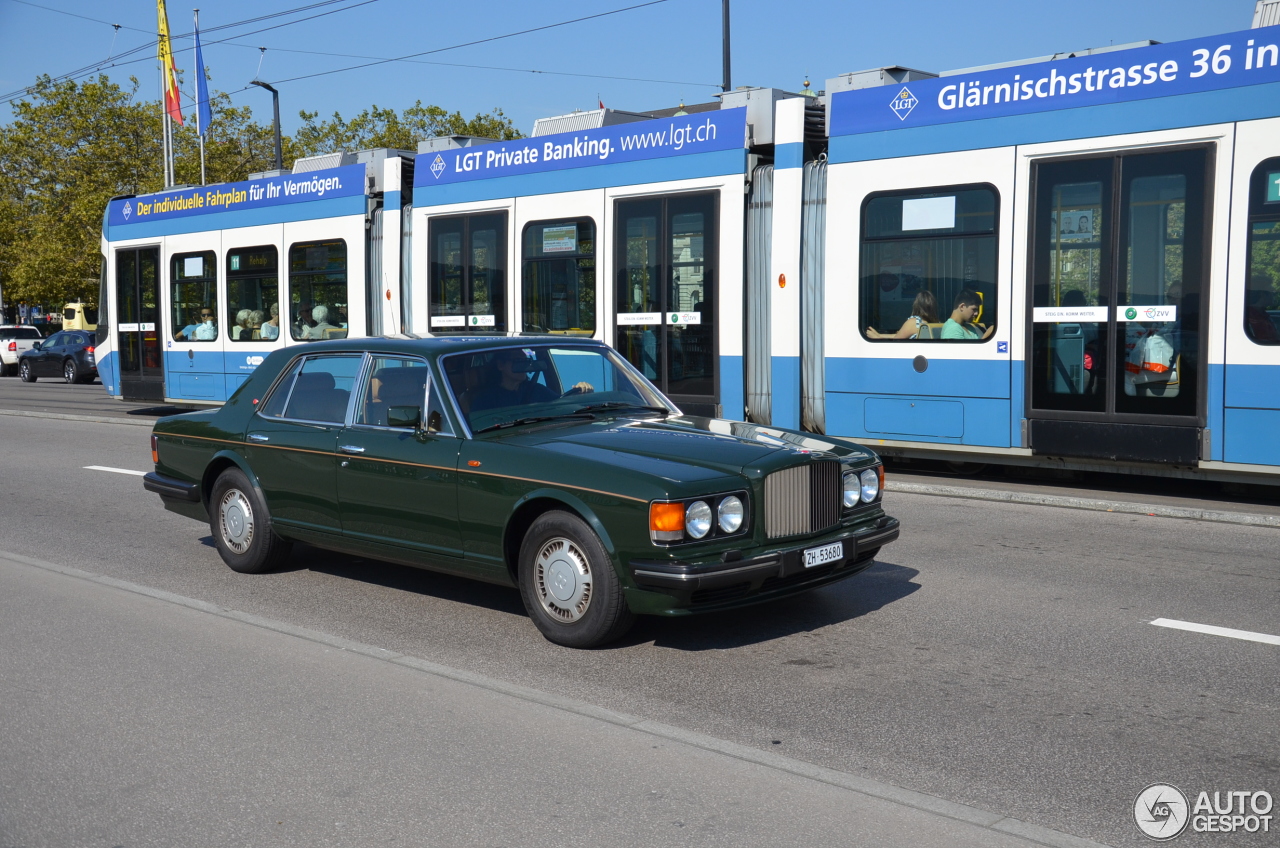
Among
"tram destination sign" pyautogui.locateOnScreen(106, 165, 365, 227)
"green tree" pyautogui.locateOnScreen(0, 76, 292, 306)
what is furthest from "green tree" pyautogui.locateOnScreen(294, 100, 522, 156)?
"tram destination sign" pyautogui.locateOnScreen(106, 165, 365, 227)

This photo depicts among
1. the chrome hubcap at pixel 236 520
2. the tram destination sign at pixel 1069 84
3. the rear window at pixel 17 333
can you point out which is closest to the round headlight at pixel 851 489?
the chrome hubcap at pixel 236 520

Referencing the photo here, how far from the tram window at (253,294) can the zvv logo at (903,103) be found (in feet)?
32.5

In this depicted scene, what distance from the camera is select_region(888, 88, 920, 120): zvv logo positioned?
435 inches

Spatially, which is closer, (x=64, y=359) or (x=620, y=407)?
(x=620, y=407)

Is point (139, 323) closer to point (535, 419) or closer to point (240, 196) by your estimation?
point (240, 196)

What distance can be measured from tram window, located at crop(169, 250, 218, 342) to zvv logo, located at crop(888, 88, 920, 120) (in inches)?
455

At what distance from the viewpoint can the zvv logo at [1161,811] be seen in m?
3.66

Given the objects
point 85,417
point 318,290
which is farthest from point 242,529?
point 85,417

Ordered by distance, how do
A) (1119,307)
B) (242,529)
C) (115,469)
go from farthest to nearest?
1. (115,469)
2. (1119,307)
3. (242,529)

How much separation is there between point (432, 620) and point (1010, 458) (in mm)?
6228

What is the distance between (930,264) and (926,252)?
0.39 ft

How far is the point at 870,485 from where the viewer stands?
6328 millimetres

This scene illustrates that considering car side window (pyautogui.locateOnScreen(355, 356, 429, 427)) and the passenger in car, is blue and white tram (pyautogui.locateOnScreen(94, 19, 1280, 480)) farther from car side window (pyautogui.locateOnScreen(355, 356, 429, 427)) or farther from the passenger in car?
car side window (pyautogui.locateOnScreen(355, 356, 429, 427))

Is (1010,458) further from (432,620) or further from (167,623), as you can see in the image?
(167,623)
